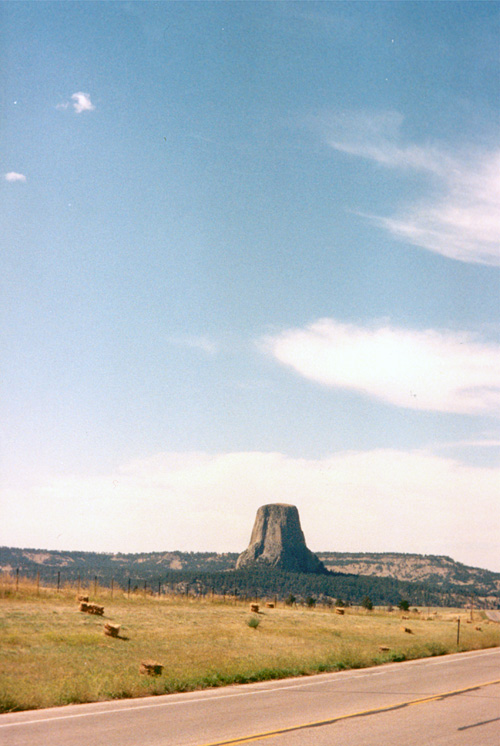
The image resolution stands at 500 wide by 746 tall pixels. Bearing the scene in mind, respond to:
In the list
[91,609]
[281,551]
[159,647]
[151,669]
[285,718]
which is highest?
[285,718]

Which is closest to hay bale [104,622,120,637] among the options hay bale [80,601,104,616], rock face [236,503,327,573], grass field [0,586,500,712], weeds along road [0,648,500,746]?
grass field [0,586,500,712]

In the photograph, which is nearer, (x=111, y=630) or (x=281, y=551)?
(x=111, y=630)

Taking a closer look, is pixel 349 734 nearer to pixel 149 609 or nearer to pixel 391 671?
pixel 391 671

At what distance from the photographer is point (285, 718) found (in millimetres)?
12102

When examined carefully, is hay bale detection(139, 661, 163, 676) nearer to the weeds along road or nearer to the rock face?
the weeds along road

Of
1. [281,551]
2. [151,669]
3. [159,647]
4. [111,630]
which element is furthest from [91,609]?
[281,551]

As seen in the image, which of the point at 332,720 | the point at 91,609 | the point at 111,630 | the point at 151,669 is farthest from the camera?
the point at 91,609

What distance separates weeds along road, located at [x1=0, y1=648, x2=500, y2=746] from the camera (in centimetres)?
1027

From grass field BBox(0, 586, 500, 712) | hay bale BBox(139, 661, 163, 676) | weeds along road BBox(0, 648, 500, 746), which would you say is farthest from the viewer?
hay bale BBox(139, 661, 163, 676)

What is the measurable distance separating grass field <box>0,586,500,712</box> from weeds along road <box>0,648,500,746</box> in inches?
53.9

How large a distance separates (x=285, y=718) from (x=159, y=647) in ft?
53.6

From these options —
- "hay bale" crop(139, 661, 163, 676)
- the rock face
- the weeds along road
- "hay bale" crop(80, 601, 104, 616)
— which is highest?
the weeds along road

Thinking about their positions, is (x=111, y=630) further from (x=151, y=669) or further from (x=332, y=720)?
(x=332, y=720)

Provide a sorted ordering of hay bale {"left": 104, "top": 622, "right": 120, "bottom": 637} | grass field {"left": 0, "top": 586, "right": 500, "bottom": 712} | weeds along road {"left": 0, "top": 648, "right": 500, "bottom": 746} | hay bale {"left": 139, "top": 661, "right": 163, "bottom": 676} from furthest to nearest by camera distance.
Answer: hay bale {"left": 104, "top": 622, "right": 120, "bottom": 637} < hay bale {"left": 139, "top": 661, "right": 163, "bottom": 676} < grass field {"left": 0, "top": 586, "right": 500, "bottom": 712} < weeds along road {"left": 0, "top": 648, "right": 500, "bottom": 746}
